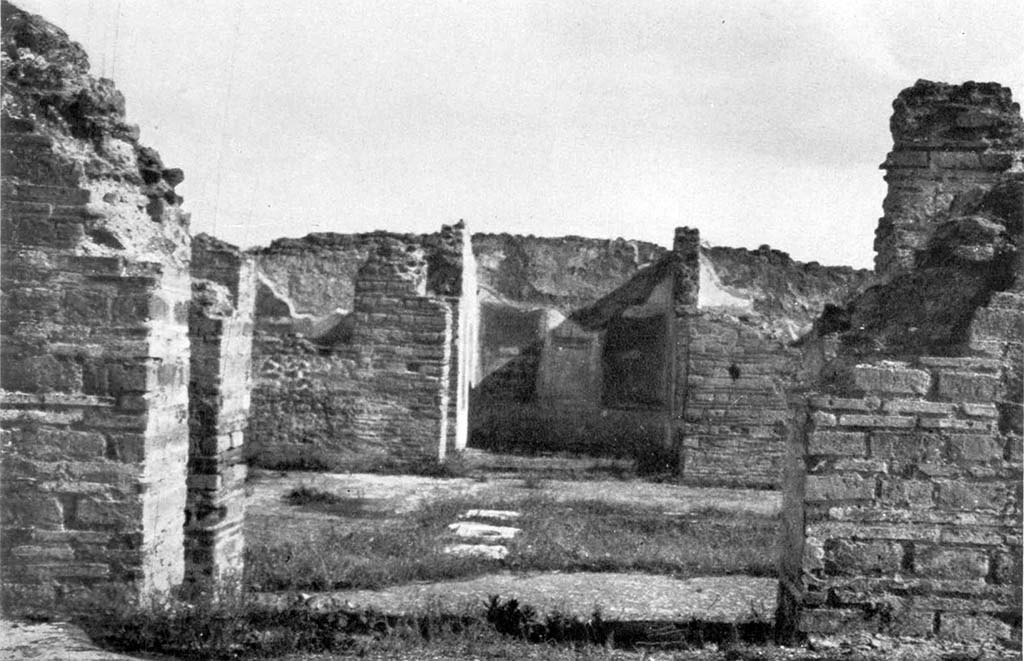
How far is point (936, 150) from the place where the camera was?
896cm

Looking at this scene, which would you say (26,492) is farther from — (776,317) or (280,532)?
(776,317)

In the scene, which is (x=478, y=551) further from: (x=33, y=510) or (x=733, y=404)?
(x=733, y=404)

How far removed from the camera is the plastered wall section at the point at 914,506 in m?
4.44

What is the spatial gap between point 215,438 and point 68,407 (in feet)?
3.40

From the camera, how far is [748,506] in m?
10.2

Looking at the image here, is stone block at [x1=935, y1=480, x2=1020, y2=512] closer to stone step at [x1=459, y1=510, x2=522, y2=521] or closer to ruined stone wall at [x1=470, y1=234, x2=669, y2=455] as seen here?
stone step at [x1=459, y1=510, x2=522, y2=521]

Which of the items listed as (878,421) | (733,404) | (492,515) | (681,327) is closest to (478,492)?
(492,515)

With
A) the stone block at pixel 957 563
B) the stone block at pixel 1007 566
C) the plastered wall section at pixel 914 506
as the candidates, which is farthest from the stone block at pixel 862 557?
the stone block at pixel 1007 566

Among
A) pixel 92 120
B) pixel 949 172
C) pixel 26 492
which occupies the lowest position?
pixel 26 492

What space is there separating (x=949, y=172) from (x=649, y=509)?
4178mm

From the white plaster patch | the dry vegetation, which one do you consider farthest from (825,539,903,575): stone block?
the white plaster patch

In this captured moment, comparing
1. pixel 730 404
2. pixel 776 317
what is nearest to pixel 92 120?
pixel 730 404

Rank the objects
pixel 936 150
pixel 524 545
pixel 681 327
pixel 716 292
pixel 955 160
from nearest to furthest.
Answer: pixel 524 545
pixel 955 160
pixel 936 150
pixel 681 327
pixel 716 292

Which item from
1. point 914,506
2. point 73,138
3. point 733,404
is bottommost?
point 914,506
